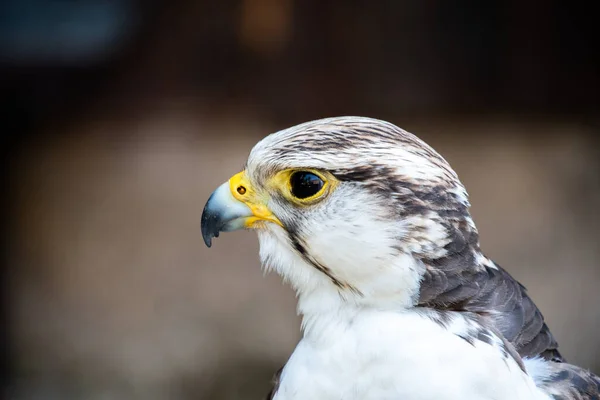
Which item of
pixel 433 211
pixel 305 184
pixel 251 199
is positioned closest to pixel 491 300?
pixel 433 211

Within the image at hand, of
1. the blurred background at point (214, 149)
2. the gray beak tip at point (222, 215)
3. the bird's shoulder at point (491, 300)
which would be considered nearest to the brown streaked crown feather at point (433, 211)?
the bird's shoulder at point (491, 300)

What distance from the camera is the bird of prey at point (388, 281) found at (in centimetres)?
159

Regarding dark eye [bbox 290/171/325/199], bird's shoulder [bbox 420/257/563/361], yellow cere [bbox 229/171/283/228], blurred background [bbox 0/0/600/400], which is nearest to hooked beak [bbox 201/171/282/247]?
yellow cere [bbox 229/171/283/228]

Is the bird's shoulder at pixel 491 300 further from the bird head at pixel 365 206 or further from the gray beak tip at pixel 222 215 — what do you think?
the gray beak tip at pixel 222 215

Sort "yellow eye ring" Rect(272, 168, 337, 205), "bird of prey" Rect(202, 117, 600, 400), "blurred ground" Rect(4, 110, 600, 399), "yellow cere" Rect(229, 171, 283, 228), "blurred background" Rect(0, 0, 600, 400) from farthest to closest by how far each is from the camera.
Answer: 1. "blurred ground" Rect(4, 110, 600, 399)
2. "blurred background" Rect(0, 0, 600, 400)
3. "yellow cere" Rect(229, 171, 283, 228)
4. "yellow eye ring" Rect(272, 168, 337, 205)
5. "bird of prey" Rect(202, 117, 600, 400)

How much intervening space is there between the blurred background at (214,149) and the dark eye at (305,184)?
2650 millimetres

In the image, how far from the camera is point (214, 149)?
4.45m

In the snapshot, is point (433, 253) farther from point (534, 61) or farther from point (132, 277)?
point (132, 277)

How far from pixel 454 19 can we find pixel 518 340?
9.43ft

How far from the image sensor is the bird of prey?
1588mm

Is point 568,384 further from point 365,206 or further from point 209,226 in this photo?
point 209,226

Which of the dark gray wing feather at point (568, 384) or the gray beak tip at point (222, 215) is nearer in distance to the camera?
the dark gray wing feather at point (568, 384)

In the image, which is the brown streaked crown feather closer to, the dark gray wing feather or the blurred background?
the dark gray wing feather

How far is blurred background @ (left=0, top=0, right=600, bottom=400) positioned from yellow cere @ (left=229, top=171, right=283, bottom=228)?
2552 millimetres
